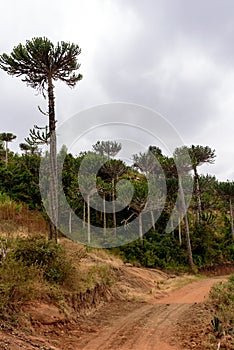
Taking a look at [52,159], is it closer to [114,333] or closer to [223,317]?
[114,333]

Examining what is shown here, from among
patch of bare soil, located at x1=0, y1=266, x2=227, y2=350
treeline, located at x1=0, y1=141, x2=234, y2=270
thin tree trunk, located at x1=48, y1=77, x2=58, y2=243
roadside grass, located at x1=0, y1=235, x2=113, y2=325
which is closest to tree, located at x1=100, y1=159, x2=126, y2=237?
treeline, located at x1=0, y1=141, x2=234, y2=270

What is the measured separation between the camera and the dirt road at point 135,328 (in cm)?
717

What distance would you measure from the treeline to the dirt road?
10.5 meters

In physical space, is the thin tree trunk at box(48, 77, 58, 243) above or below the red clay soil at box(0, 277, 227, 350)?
above

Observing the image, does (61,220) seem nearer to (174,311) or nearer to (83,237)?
(83,237)

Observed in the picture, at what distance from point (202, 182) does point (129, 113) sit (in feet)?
44.1

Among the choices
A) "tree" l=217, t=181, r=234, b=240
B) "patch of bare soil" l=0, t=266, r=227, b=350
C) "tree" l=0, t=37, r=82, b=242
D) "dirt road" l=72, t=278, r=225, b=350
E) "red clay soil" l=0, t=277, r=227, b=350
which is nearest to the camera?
"red clay soil" l=0, t=277, r=227, b=350

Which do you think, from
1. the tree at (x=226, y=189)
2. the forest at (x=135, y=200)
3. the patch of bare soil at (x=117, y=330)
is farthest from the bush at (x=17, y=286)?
the tree at (x=226, y=189)

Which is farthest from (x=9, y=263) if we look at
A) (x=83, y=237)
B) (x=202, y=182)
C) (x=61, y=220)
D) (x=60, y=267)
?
(x=202, y=182)

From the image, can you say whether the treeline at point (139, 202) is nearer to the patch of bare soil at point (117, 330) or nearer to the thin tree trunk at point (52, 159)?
the thin tree trunk at point (52, 159)

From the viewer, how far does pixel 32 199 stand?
28812 millimetres

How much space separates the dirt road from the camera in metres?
7.17

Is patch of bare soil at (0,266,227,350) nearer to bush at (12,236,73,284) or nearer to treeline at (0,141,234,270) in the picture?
bush at (12,236,73,284)

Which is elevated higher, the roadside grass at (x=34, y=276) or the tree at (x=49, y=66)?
the tree at (x=49, y=66)
